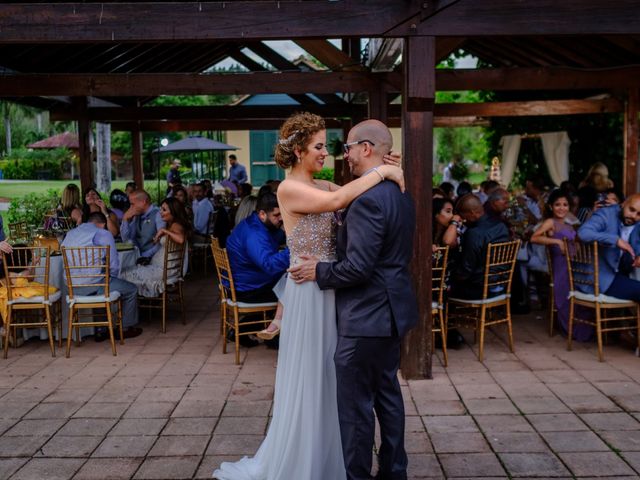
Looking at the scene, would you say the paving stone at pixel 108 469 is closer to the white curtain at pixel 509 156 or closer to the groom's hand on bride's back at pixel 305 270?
the groom's hand on bride's back at pixel 305 270

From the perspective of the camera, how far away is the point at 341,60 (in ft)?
23.0

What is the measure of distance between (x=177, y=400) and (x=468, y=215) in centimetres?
277

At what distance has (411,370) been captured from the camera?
440 cm

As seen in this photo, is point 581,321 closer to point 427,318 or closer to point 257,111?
point 427,318

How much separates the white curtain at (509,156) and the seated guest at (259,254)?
361 inches

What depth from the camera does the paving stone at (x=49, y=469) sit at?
10.1ft

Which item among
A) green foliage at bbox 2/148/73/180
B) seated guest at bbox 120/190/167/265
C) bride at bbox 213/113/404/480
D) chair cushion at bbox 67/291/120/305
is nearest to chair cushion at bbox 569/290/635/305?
bride at bbox 213/113/404/480

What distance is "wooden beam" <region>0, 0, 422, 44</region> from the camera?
416 cm

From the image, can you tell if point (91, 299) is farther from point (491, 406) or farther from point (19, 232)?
point (19, 232)

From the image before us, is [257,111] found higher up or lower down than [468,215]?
higher up

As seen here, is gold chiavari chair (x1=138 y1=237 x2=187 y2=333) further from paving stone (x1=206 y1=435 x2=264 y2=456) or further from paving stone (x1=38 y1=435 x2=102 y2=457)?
paving stone (x1=206 y1=435 x2=264 y2=456)

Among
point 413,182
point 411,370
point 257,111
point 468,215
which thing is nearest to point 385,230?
point 413,182

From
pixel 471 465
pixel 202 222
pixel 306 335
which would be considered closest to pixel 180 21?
pixel 306 335

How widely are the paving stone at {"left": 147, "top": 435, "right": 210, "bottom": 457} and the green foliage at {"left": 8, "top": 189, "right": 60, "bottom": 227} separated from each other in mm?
6371
